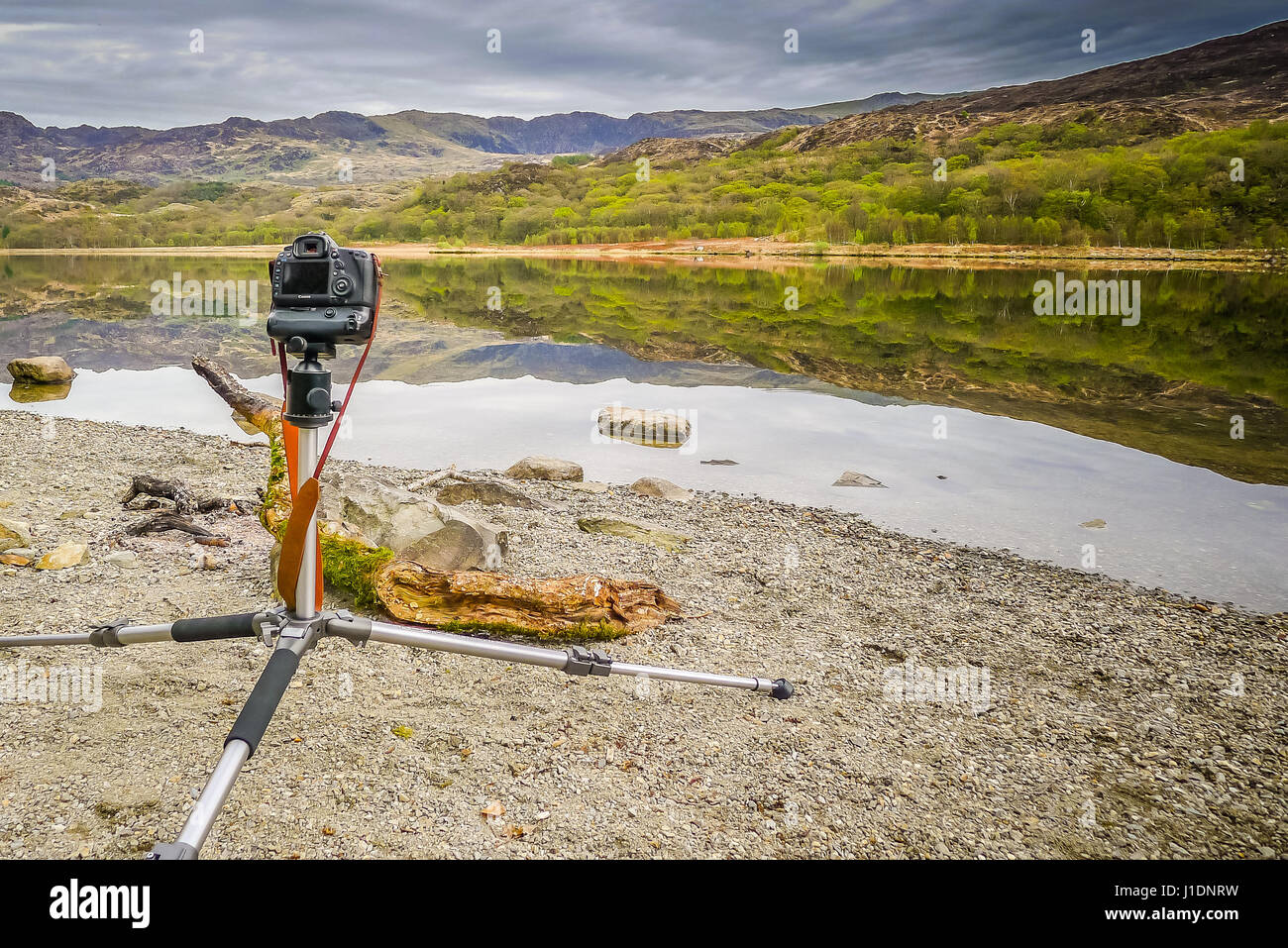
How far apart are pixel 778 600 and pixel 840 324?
2431cm

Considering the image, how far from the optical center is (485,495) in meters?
7.27

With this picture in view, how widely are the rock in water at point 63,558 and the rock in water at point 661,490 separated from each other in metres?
4.62

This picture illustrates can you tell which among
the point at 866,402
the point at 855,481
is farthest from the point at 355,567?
the point at 866,402

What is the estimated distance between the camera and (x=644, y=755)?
328 centimetres

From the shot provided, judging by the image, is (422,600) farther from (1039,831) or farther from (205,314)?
(205,314)

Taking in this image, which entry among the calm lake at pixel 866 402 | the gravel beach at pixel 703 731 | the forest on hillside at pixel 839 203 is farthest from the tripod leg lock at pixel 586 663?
the forest on hillside at pixel 839 203

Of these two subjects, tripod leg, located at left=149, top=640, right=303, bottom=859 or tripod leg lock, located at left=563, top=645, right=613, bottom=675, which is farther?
tripod leg lock, located at left=563, top=645, right=613, bottom=675

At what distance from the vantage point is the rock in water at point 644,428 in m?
11.0

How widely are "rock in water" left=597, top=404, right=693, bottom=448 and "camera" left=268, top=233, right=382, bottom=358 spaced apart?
8.24 meters

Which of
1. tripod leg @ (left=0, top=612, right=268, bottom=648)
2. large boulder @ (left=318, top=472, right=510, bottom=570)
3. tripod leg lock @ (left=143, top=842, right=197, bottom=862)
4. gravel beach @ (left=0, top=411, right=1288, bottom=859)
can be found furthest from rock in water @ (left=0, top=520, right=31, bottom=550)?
tripod leg lock @ (left=143, top=842, right=197, bottom=862)

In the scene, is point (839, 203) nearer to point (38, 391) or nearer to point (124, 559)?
point (38, 391)

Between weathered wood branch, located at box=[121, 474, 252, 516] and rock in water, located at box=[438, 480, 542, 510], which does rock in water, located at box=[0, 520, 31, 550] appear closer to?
weathered wood branch, located at box=[121, 474, 252, 516]

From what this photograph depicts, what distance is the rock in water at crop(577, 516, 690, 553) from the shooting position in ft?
20.8

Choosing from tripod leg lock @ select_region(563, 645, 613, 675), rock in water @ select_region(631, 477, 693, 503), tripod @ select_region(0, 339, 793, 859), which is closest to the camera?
tripod @ select_region(0, 339, 793, 859)
